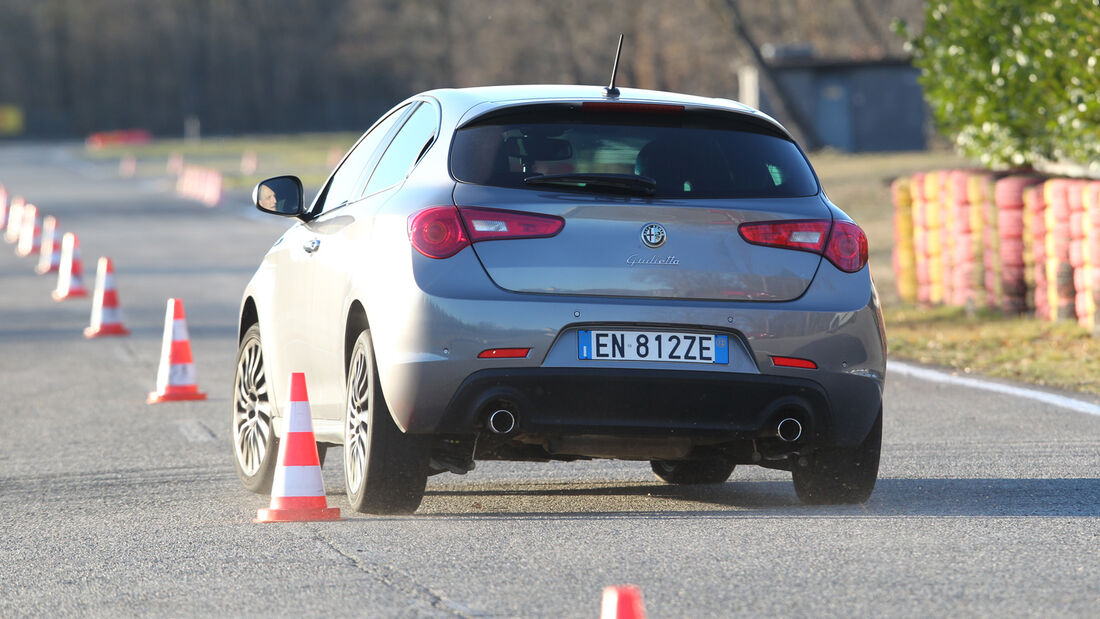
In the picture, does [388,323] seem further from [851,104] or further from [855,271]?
[851,104]

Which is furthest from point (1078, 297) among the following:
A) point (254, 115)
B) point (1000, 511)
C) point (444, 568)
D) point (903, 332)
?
point (254, 115)

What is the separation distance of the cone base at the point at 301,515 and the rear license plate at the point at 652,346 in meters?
1.24

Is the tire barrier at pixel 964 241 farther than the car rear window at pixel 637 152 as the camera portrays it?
Yes

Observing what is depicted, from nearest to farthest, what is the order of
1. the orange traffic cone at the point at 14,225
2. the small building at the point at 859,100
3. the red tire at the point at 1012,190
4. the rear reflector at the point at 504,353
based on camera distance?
the rear reflector at the point at 504,353 → the red tire at the point at 1012,190 → the orange traffic cone at the point at 14,225 → the small building at the point at 859,100

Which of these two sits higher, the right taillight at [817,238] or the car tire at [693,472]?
the right taillight at [817,238]

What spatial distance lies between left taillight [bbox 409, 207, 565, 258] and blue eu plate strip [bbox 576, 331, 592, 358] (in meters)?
0.37

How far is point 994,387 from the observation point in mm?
11469

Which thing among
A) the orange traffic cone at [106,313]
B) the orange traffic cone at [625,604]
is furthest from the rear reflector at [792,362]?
the orange traffic cone at [106,313]

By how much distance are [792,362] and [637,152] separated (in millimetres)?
961

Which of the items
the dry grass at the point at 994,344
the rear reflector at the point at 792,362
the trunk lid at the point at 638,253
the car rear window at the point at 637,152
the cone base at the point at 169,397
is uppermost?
the car rear window at the point at 637,152

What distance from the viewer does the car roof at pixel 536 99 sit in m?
6.98

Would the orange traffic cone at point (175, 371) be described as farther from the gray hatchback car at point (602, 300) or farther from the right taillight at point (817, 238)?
the right taillight at point (817, 238)

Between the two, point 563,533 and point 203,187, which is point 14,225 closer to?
point 203,187

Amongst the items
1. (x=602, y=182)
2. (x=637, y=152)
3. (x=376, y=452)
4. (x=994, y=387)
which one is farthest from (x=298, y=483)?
(x=994, y=387)
